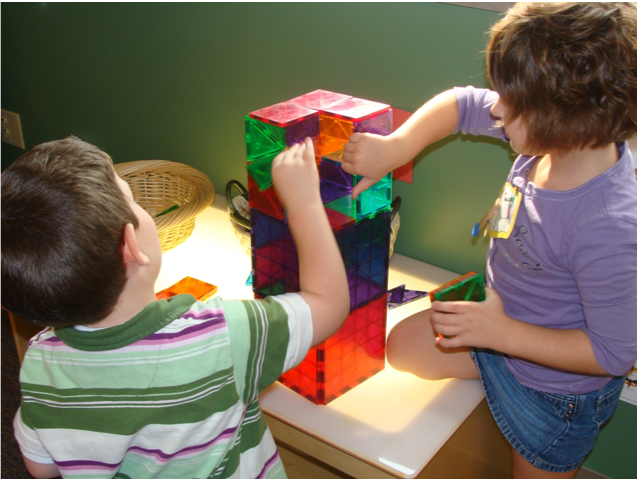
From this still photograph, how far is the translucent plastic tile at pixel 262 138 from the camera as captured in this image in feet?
2.60

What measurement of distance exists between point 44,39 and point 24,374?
137cm

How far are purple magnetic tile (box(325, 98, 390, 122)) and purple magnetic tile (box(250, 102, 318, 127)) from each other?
3cm

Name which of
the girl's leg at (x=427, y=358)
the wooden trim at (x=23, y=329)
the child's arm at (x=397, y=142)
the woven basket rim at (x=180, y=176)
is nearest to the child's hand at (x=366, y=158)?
the child's arm at (x=397, y=142)

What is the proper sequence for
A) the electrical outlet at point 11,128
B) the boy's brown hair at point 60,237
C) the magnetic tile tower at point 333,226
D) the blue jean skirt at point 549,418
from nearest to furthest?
1. the boy's brown hair at point 60,237
2. the magnetic tile tower at point 333,226
3. the blue jean skirt at point 549,418
4. the electrical outlet at point 11,128

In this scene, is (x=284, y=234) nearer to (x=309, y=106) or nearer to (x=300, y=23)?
(x=309, y=106)

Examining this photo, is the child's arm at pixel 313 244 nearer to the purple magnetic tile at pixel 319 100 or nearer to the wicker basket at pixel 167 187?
the purple magnetic tile at pixel 319 100

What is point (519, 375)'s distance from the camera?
37.6 inches

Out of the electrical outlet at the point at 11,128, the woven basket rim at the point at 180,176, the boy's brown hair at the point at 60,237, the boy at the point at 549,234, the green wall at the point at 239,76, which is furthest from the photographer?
the electrical outlet at the point at 11,128

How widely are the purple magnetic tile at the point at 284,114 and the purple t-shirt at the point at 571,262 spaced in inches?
11.4

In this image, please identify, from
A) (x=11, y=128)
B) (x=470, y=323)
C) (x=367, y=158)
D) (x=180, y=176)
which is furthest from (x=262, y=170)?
(x=11, y=128)

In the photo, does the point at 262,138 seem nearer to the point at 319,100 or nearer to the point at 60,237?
the point at 319,100

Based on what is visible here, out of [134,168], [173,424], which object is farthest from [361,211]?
[134,168]

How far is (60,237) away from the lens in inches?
23.5

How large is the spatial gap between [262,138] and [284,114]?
0.15 feet
